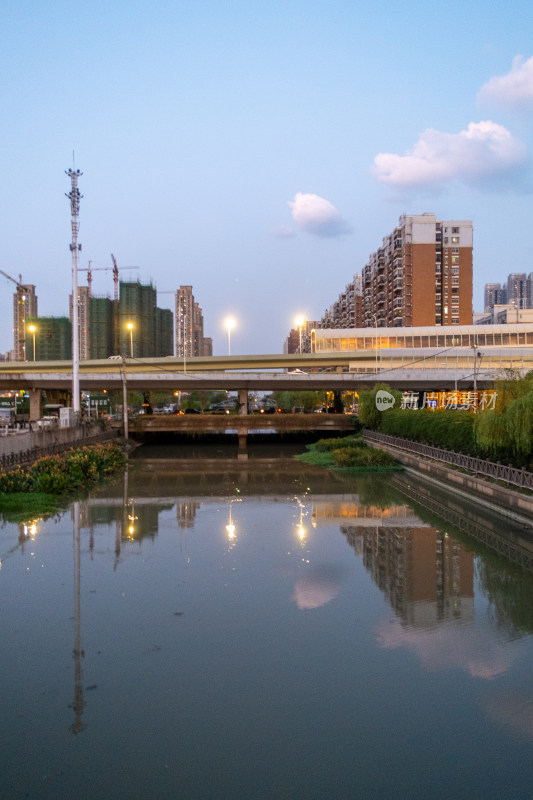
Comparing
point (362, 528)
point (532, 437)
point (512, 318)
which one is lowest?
point (362, 528)

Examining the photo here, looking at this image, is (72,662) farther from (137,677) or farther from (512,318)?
(512,318)

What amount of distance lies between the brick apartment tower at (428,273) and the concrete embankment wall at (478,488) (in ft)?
269

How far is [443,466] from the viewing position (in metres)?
28.4

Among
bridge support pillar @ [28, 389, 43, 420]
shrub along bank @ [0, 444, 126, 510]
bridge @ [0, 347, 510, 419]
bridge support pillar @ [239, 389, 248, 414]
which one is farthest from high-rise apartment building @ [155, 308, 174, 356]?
shrub along bank @ [0, 444, 126, 510]

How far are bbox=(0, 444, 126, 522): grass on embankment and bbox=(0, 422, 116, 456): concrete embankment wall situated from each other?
1772mm

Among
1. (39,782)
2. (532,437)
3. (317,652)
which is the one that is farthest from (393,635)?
(532,437)

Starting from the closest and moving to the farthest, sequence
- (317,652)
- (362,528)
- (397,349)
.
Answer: (317,652)
(362,528)
(397,349)

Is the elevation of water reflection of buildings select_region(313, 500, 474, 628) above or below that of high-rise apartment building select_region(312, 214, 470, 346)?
below

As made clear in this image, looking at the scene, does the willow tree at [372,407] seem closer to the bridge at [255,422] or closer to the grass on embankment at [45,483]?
the bridge at [255,422]

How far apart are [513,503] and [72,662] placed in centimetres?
1494

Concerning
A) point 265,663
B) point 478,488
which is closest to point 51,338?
point 478,488

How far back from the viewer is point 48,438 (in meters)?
32.9

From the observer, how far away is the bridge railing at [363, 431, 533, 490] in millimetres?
20141

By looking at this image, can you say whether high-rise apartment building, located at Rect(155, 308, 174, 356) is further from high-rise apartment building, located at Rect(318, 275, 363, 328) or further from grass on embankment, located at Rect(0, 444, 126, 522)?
grass on embankment, located at Rect(0, 444, 126, 522)
